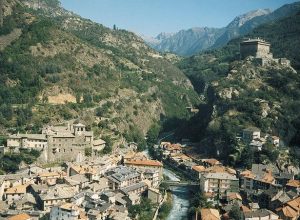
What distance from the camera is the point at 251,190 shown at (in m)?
59.5

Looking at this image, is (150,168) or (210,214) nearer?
(210,214)

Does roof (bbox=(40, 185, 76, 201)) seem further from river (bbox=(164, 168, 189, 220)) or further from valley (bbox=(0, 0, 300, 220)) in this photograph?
river (bbox=(164, 168, 189, 220))

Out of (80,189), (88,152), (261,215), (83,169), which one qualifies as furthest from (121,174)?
(261,215)

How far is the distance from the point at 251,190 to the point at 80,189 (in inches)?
850

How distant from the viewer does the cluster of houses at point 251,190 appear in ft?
166

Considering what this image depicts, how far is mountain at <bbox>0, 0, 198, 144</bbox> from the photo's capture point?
80125 millimetres

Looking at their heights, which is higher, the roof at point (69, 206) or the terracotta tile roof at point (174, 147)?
the terracotta tile roof at point (174, 147)

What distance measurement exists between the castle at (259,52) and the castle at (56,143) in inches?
1757

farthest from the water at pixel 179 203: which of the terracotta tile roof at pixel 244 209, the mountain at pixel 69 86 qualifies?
the mountain at pixel 69 86

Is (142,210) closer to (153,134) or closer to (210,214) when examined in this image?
(210,214)

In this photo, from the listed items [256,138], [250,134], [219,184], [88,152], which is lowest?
[219,184]

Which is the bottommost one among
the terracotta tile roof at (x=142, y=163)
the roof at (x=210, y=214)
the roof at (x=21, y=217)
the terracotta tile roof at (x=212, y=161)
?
the roof at (x=210, y=214)

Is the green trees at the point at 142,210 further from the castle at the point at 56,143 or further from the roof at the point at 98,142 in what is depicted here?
the roof at the point at 98,142

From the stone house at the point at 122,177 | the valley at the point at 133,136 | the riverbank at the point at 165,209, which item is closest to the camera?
the valley at the point at 133,136
